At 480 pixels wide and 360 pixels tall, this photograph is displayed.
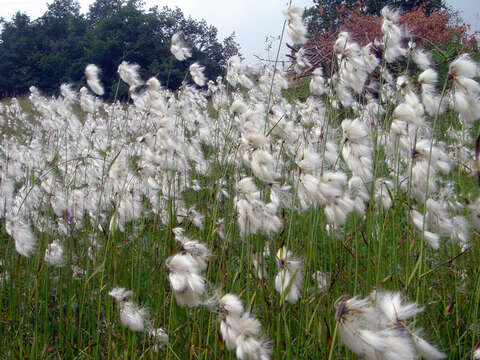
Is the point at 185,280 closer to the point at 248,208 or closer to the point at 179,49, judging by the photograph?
the point at 248,208

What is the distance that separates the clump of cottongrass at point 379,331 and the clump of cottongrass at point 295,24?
1.62 m

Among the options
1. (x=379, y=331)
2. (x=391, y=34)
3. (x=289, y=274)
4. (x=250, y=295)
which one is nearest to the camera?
(x=379, y=331)

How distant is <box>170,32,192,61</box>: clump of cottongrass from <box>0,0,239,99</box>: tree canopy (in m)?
16.8

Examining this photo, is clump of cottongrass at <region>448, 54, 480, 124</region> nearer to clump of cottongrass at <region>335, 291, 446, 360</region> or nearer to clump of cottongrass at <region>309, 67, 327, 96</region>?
clump of cottongrass at <region>335, 291, 446, 360</region>

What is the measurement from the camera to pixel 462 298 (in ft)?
7.47

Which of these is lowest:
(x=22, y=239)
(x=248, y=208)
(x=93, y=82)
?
(x=22, y=239)

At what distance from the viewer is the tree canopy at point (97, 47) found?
83.1 ft

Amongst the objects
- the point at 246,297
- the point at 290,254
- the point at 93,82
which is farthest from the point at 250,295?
the point at 93,82

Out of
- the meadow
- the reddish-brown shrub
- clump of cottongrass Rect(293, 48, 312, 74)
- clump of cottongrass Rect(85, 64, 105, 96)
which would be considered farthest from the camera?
the reddish-brown shrub

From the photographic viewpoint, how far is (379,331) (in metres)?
0.89

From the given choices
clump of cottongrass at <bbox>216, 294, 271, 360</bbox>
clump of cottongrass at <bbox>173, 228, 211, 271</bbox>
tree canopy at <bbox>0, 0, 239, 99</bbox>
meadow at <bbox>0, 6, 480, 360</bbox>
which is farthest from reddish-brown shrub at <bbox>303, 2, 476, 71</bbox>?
tree canopy at <bbox>0, 0, 239, 99</bbox>

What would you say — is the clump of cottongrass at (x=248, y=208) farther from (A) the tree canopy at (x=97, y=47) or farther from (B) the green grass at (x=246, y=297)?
(A) the tree canopy at (x=97, y=47)

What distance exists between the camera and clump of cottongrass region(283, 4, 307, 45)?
2203 mm

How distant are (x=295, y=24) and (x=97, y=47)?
33863 mm
